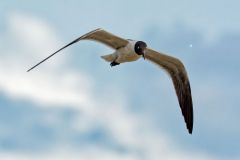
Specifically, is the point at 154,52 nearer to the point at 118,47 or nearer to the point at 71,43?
the point at 118,47

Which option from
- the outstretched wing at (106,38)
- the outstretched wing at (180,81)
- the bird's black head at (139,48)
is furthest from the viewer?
the outstretched wing at (180,81)

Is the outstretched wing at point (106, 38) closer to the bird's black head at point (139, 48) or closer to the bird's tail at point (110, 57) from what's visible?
the bird's tail at point (110, 57)

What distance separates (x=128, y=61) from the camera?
24578 millimetres

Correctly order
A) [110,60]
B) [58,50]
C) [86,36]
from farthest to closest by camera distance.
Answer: [110,60] → [86,36] → [58,50]

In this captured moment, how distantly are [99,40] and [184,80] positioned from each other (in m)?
4.75

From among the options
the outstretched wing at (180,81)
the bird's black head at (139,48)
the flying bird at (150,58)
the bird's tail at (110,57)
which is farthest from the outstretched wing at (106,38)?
the outstretched wing at (180,81)

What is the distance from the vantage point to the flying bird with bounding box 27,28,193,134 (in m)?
24.2

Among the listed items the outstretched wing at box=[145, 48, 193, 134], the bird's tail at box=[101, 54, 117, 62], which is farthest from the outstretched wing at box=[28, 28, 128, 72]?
the outstretched wing at box=[145, 48, 193, 134]

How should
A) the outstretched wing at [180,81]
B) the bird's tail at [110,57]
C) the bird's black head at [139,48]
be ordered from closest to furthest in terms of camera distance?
the bird's black head at [139,48]
the bird's tail at [110,57]
the outstretched wing at [180,81]

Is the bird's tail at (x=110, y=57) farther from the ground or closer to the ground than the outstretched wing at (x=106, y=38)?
closer to the ground

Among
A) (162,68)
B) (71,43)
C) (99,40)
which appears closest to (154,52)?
(162,68)

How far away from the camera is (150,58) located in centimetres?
2669

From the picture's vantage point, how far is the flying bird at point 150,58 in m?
24.2

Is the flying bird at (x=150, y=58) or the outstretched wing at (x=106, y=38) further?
the flying bird at (x=150, y=58)
